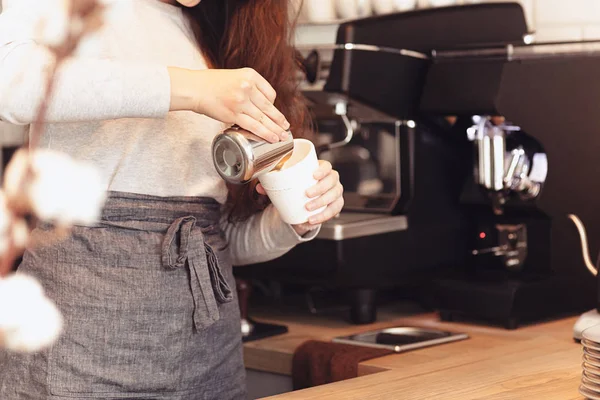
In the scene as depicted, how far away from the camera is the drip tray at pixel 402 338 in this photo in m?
1.40

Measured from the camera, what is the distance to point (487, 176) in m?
1.54

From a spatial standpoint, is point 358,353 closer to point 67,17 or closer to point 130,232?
point 130,232

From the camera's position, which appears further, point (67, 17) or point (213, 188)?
point (213, 188)

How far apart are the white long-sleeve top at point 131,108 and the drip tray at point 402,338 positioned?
0.89 feet

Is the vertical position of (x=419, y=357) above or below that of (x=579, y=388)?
below

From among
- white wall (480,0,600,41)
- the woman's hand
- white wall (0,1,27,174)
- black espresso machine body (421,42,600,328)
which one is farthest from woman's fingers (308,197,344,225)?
white wall (0,1,27,174)

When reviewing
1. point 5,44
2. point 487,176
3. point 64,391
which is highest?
point 5,44

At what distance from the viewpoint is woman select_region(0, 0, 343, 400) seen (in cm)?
89

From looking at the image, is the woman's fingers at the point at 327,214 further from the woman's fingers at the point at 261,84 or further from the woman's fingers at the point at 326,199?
the woman's fingers at the point at 261,84

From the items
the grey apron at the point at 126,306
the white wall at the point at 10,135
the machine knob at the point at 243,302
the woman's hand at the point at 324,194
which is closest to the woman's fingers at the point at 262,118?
the woman's hand at the point at 324,194

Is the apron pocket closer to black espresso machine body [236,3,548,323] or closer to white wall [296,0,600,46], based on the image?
black espresso machine body [236,3,548,323]

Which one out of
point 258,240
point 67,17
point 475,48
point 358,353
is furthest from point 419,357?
point 67,17

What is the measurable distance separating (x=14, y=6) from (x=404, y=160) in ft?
2.94

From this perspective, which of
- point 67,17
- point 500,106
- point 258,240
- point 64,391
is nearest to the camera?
point 67,17
